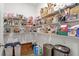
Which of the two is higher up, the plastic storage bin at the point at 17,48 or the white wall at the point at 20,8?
the white wall at the point at 20,8

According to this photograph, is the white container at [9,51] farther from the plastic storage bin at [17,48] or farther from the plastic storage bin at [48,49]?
the plastic storage bin at [48,49]

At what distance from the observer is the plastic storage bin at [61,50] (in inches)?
48.1

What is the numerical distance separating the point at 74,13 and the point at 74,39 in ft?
0.86

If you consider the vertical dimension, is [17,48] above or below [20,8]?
below

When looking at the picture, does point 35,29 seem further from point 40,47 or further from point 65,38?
point 65,38

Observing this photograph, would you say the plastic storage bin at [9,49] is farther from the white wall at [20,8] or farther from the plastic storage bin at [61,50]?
the plastic storage bin at [61,50]

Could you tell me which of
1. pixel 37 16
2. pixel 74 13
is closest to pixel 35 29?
pixel 37 16

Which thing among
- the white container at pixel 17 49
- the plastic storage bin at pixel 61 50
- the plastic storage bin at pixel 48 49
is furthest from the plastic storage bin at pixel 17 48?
the plastic storage bin at pixel 61 50

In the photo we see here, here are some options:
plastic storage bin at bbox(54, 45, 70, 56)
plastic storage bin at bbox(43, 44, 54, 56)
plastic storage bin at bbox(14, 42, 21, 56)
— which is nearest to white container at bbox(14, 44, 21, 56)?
plastic storage bin at bbox(14, 42, 21, 56)

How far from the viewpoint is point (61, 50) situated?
48.3 inches

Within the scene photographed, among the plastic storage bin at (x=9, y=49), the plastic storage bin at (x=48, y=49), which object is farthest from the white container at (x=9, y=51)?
the plastic storage bin at (x=48, y=49)

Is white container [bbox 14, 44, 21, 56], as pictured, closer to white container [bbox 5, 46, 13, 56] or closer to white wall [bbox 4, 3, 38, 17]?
white container [bbox 5, 46, 13, 56]

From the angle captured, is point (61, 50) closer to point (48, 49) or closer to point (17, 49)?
point (48, 49)

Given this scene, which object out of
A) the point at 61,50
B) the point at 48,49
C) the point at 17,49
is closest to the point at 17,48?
the point at 17,49
